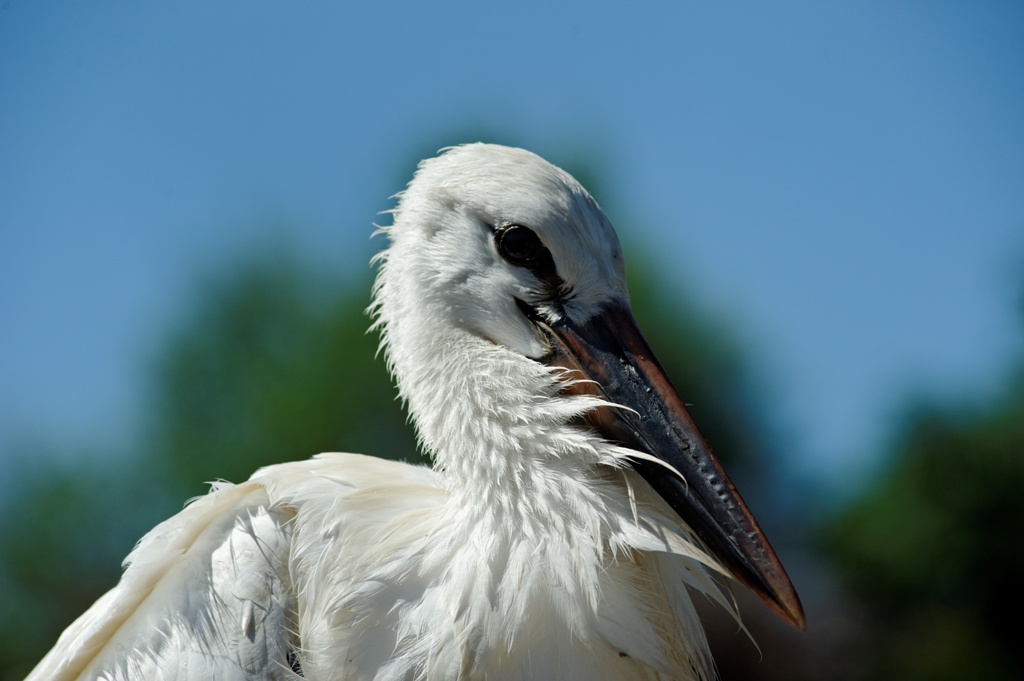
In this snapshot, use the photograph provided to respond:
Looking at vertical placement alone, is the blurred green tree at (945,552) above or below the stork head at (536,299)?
below

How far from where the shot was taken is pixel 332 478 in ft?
8.20

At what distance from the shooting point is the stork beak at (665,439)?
2.20m

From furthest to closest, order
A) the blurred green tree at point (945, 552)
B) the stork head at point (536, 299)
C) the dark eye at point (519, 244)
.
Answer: the blurred green tree at point (945, 552) < the dark eye at point (519, 244) < the stork head at point (536, 299)

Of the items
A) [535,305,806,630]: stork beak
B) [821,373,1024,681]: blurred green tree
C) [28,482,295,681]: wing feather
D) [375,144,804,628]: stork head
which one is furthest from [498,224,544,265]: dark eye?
[821,373,1024,681]: blurred green tree

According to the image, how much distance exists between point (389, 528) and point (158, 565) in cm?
61

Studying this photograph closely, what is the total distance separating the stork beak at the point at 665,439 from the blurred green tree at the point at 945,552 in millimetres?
12041

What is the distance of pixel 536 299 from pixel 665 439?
0.51m

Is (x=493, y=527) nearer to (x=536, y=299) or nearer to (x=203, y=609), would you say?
(x=536, y=299)

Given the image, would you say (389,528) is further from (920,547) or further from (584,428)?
(920,547)

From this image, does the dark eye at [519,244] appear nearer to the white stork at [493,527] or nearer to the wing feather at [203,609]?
the white stork at [493,527]

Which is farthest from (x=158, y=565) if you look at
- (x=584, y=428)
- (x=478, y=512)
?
(x=584, y=428)

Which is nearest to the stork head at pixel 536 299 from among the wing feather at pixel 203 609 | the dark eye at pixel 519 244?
the dark eye at pixel 519 244

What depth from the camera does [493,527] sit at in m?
2.28

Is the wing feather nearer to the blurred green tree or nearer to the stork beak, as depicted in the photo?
the stork beak
